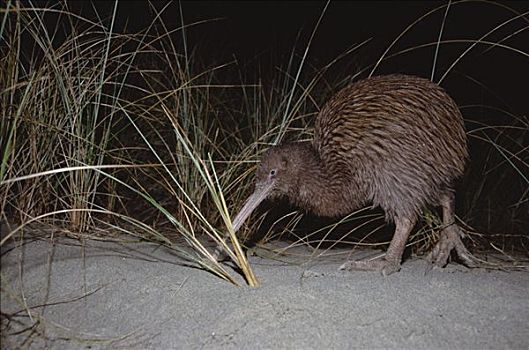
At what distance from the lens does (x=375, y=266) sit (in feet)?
10.3

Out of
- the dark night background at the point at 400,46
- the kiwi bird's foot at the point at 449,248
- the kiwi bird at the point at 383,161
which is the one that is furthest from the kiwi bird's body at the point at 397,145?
the dark night background at the point at 400,46

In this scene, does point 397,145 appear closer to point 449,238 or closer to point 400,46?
point 449,238

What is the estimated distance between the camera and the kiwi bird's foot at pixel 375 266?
3080mm

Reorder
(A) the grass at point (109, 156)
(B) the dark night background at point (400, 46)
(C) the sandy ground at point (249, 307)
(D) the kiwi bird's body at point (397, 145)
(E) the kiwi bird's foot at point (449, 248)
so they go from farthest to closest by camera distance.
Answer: (B) the dark night background at point (400, 46) → (E) the kiwi bird's foot at point (449, 248) → (D) the kiwi bird's body at point (397, 145) → (A) the grass at point (109, 156) → (C) the sandy ground at point (249, 307)

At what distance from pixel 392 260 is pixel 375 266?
92mm

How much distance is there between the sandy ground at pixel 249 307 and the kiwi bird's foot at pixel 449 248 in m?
0.29

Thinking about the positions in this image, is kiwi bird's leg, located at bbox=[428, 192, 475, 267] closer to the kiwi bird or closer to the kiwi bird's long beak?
the kiwi bird

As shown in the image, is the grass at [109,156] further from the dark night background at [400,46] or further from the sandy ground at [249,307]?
the dark night background at [400,46]

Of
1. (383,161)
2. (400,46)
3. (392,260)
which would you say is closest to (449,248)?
(392,260)

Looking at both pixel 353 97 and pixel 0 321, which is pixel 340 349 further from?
pixel 353 97

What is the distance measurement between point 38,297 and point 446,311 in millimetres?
1535

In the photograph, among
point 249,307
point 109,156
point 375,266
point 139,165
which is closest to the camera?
point 249,307

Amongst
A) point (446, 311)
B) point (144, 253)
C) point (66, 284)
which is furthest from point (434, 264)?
point (66, 284)

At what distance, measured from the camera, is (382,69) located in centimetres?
708
